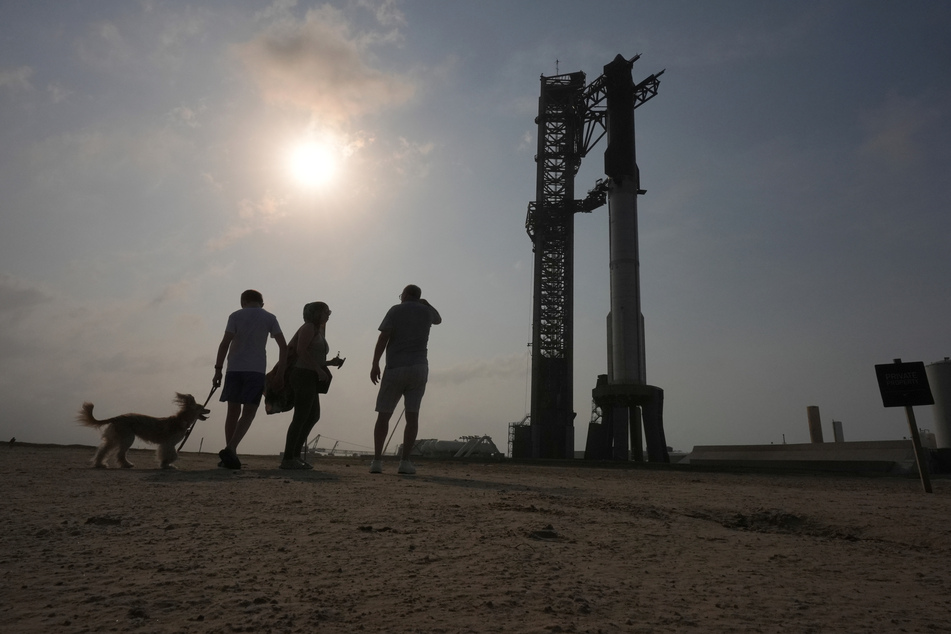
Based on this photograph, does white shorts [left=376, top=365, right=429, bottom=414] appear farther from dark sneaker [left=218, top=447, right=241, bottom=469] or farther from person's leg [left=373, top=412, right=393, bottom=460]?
dark sneaker [left=218, top=447, right=241, bottom=469]

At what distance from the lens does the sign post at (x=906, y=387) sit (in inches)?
287

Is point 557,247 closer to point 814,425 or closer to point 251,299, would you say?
point 814,425

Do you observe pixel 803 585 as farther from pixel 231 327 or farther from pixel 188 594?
pixel 231 327

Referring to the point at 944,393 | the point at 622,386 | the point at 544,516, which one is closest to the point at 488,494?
the point at 544,516

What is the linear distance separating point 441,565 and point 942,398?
33397 mm

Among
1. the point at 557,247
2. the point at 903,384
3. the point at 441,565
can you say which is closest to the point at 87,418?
the point at 441,565

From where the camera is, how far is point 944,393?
2698 cm

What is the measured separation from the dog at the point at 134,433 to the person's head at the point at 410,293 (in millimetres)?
2698

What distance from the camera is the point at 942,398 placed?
26953mm

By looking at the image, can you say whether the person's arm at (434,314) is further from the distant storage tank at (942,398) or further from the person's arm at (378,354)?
the distant storage tank at (942,398)

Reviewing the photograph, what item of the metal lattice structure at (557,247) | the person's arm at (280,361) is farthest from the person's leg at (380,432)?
the metal lattice structure at (557,247)

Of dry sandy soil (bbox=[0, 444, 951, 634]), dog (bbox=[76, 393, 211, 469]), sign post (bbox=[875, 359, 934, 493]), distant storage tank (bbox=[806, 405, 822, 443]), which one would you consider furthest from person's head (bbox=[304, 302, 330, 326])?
distant storage tank (bbox=[806, 405, 822, 443])

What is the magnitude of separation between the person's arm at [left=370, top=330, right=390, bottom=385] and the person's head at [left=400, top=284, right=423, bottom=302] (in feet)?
1.61

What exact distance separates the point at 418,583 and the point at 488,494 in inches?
99.9
